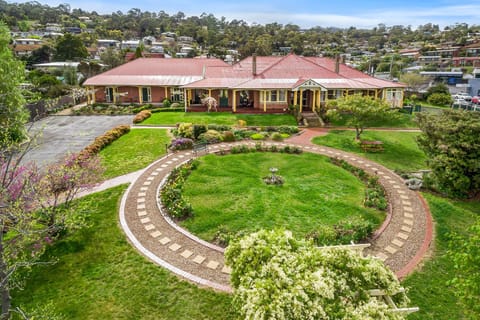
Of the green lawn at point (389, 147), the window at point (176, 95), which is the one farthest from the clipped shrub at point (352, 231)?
the window at point (176, 95)

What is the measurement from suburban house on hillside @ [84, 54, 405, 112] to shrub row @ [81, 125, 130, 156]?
9288 mm

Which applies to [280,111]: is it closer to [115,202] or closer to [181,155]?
[181,155]

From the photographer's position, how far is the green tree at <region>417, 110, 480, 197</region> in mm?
13539

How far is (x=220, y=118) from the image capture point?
2883 centimetres

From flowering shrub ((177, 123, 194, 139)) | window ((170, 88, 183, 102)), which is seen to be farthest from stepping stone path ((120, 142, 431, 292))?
window ((170, 88, 183, 102))

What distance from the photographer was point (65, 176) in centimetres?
1049

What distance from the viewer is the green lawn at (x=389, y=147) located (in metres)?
18.4

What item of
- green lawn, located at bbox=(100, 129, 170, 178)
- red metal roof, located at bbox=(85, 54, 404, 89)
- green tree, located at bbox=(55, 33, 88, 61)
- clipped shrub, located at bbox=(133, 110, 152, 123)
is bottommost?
green lawn, located at bbox=(100, 129, 170, 178)

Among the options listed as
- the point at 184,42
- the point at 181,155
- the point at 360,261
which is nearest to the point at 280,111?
the point at 181,155

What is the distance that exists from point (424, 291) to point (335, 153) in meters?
12.7

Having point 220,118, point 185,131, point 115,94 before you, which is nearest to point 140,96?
point 115,94

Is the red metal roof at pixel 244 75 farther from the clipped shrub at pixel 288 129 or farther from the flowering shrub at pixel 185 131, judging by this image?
the flowering shrub at pixel 185 131

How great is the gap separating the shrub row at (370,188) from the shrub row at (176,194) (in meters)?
7.56

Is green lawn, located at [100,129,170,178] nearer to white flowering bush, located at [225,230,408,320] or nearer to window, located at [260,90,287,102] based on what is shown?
window, located at [260,90,287,102]
